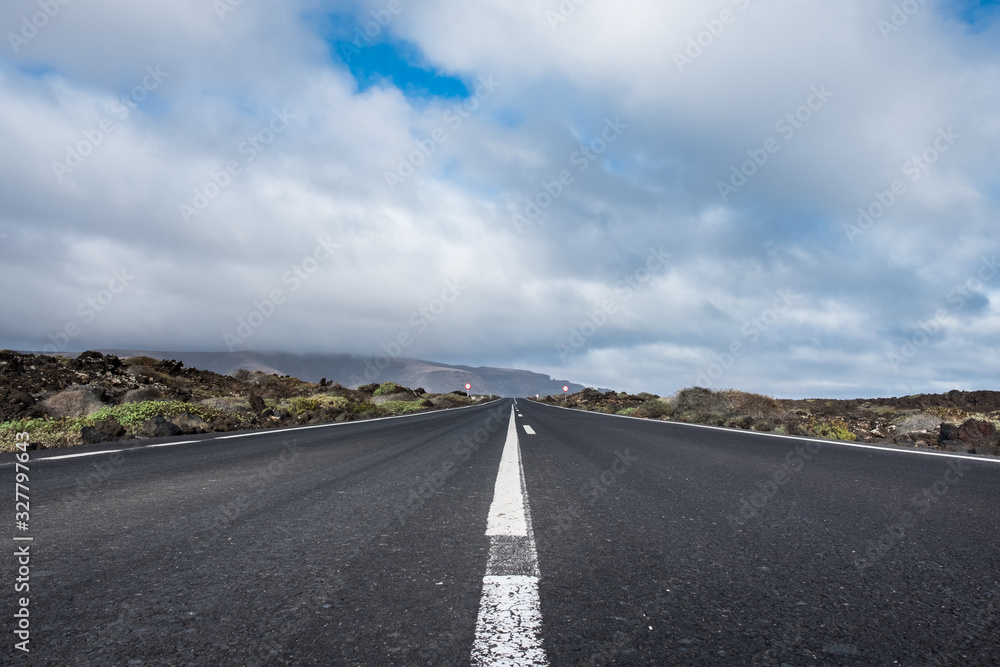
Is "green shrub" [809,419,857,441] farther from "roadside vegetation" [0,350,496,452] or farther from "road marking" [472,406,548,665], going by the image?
"roadside vegetation" [0,350,496,452]

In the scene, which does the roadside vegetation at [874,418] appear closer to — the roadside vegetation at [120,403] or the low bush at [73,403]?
the roadside vegetation at [120,403]

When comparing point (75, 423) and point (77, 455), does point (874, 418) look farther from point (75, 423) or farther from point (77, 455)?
point (75, 423)

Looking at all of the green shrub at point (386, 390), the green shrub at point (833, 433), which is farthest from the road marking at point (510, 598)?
the green shrub at point (386, 390)

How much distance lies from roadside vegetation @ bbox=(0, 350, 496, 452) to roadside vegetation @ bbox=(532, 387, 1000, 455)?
14270mm

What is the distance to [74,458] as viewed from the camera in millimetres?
6582

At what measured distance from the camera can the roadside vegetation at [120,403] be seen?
34.0ft

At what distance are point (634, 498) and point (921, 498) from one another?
2.39 m

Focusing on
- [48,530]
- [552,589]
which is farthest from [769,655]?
[48,530]

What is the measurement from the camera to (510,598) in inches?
74.0

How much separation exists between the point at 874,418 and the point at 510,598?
22551 mm

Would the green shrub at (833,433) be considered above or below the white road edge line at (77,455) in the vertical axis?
above

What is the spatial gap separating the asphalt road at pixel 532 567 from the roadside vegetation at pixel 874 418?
23.7 feet

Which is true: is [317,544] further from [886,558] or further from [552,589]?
[886,558]

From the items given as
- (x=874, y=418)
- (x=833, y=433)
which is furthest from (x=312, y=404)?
(x=874, y=418)
